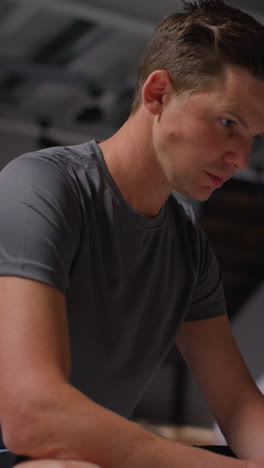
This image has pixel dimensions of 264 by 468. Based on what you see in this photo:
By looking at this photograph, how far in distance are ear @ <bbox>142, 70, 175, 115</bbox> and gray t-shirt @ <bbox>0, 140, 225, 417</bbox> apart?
0.49 ft

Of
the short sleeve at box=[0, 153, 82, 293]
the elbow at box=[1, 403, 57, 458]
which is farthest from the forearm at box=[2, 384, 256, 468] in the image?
the short sleeve at box=[0, 153, 82, 293]

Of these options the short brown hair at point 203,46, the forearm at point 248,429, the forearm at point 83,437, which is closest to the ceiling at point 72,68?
the short brown hair at point 203,46

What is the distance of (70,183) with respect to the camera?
1212 mm

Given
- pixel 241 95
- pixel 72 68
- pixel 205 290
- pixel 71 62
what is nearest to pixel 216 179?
pixel 241 95

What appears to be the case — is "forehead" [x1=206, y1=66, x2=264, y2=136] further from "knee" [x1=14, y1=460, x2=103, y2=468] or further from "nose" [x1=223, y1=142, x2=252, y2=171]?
"knee" [x1=14, y1=460, x2=103, y2=468]

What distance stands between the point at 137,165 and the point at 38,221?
308 mm

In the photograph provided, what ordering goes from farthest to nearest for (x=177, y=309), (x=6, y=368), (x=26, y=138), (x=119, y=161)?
(x=26, y=138)
(x=177, y=309)
(x=119, y=161)
(x=6, y=368)

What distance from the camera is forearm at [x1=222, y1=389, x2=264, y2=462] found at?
1.35 m

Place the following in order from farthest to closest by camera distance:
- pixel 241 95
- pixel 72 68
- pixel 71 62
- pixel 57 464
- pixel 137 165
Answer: pixel 72 68 < pixel 71 62 < pixel 137 165 < pixel 241 95 < pixel 57 464

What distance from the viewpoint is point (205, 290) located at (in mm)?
1531

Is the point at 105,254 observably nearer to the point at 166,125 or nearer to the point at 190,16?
the point at 166,125

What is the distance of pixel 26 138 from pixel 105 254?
5.22 meters

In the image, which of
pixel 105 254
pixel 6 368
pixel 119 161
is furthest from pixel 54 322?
pixel 119 161

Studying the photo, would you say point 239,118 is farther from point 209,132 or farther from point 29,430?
point 29,430
